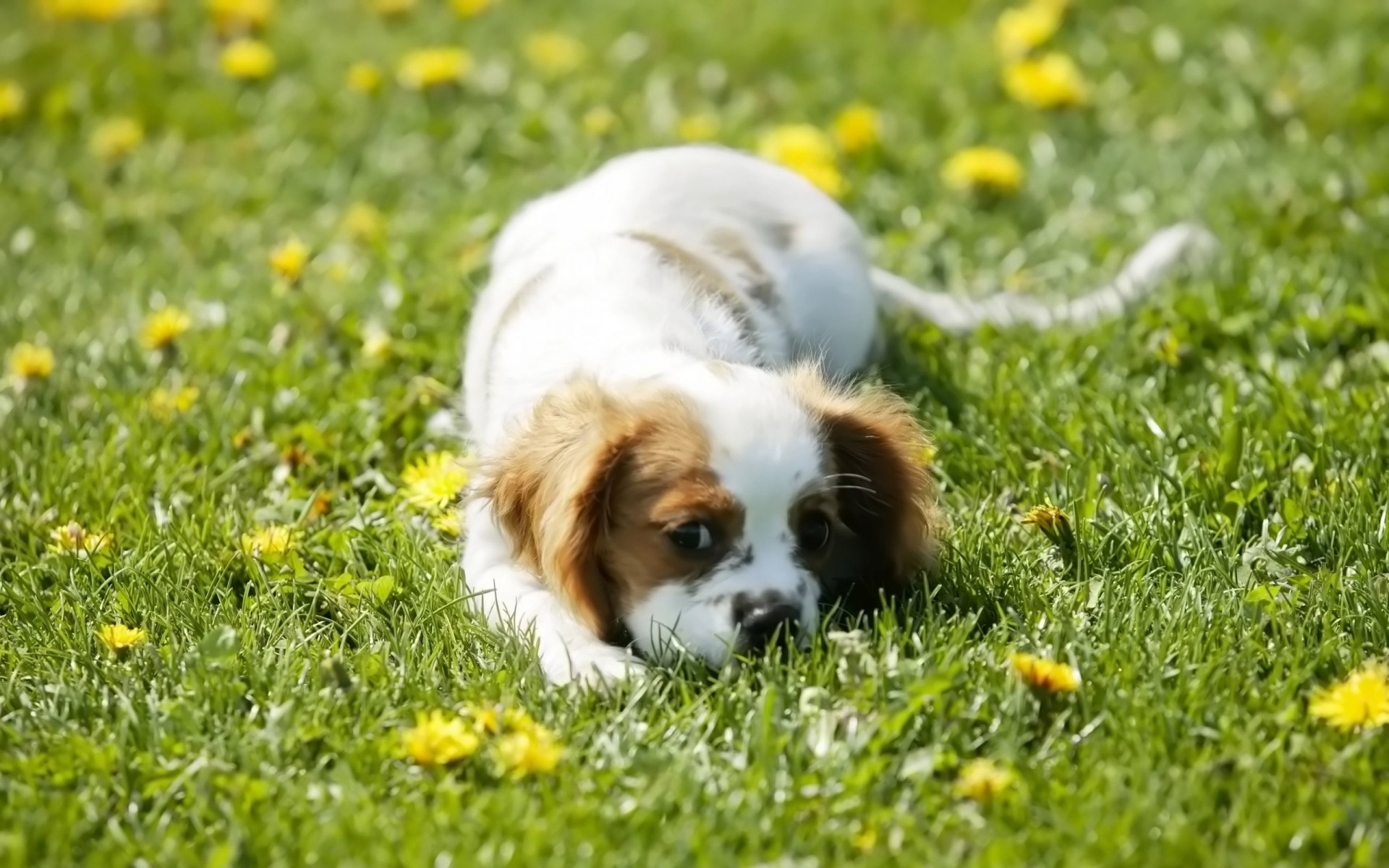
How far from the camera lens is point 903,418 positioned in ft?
12.1

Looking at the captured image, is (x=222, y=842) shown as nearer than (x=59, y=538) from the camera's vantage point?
Yes

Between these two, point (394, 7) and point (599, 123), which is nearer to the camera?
point (599, 123)

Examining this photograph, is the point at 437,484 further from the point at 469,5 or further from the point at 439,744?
the point at 469,5

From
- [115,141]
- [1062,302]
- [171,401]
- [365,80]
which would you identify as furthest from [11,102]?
[1062,302]

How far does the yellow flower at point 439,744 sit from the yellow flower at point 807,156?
10.5 ft

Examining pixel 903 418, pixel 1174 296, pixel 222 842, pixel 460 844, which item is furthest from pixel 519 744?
pixel 1174 296

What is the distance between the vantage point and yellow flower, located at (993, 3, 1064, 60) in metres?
6.80

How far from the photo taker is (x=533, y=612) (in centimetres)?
354

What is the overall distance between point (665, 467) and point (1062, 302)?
225cm

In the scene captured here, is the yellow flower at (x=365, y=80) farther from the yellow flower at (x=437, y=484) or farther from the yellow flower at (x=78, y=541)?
the yellow flower at (x=78, y=541)

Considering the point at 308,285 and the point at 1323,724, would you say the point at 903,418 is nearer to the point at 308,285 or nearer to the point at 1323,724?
the point at 1323,724

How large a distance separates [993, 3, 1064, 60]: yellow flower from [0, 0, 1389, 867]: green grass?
12cm

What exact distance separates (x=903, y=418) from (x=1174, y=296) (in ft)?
5.28

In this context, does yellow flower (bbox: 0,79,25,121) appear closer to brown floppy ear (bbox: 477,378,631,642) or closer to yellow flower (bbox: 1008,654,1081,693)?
brown floppy ear (bbox: 477,378,631,642)
